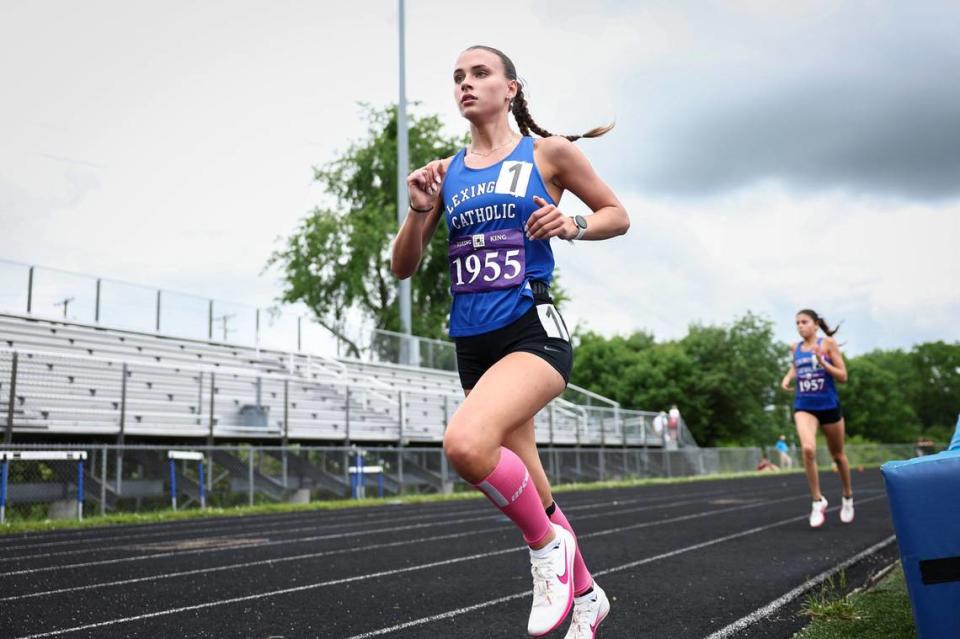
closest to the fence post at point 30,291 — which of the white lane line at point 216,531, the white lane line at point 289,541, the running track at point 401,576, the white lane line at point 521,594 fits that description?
the running track at point 401,576

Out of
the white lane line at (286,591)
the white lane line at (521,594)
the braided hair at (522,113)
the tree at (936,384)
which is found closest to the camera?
the braided hair at (522,113)

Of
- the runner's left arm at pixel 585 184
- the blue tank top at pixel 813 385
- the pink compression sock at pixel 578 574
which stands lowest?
the pink compression sock at pixel 578 574

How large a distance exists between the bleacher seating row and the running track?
11.4 ft

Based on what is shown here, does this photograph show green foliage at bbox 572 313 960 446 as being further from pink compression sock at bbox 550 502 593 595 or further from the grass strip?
pink compression sock at bbox 550 502 593 595

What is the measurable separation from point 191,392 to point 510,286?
14351mm

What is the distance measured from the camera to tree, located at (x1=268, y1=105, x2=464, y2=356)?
3488 centimetres

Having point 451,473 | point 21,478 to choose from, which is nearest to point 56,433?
point 21,478

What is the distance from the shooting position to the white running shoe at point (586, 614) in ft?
10.8

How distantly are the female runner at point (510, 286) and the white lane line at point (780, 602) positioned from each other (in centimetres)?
106

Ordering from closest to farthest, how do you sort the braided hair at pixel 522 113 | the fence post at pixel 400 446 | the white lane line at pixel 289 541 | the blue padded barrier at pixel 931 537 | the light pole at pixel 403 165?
the blue padded barrier at pixel 931 537 < the braided hair at pixel 522 113 < the white lane line at pixel 289 541 < the fence post at pixel 400 446 < the light pole at pixel 403 165

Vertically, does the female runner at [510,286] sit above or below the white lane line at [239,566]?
above

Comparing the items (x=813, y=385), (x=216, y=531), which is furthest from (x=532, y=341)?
(x=216, y=531)

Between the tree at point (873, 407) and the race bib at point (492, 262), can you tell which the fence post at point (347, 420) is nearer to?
the race bib at point (492, 262)

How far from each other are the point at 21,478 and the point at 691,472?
25041 mm
